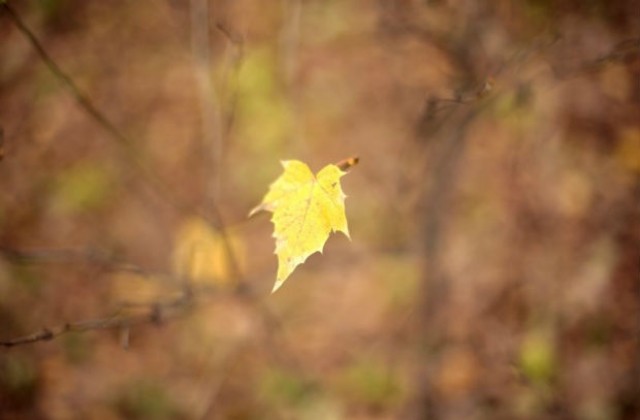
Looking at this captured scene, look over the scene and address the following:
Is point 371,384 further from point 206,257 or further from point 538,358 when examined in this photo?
point 206,257

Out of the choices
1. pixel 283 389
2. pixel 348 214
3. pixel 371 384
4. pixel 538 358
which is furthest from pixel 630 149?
pixel 283 389

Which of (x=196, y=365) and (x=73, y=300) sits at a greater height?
(x=73, y=300)

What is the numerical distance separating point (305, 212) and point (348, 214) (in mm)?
2025

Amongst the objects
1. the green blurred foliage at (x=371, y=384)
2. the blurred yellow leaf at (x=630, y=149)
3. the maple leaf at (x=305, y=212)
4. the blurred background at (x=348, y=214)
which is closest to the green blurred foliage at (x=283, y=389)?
the blurred background at (x=348, y=214)

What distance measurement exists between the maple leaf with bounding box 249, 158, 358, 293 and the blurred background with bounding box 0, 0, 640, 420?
24.9 inches

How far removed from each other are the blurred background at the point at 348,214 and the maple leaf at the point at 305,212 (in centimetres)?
63

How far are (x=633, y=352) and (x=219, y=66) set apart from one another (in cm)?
314

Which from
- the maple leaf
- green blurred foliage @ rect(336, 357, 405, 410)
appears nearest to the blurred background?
green blurred foliage @ rect(336, 357, 405, 410)

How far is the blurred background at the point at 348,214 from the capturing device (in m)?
2.15

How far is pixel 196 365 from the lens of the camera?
276 cm

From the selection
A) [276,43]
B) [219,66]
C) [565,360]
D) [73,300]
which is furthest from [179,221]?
[565,360]

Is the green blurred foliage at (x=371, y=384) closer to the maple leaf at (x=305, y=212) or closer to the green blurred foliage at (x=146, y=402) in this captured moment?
the green blurred foliage at (x=146, y=402)

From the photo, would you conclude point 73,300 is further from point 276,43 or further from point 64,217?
point 276,43

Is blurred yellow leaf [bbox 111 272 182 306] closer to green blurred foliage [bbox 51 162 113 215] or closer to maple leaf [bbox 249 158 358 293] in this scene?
green blurred foliage [bbox 51 162 113 215]
